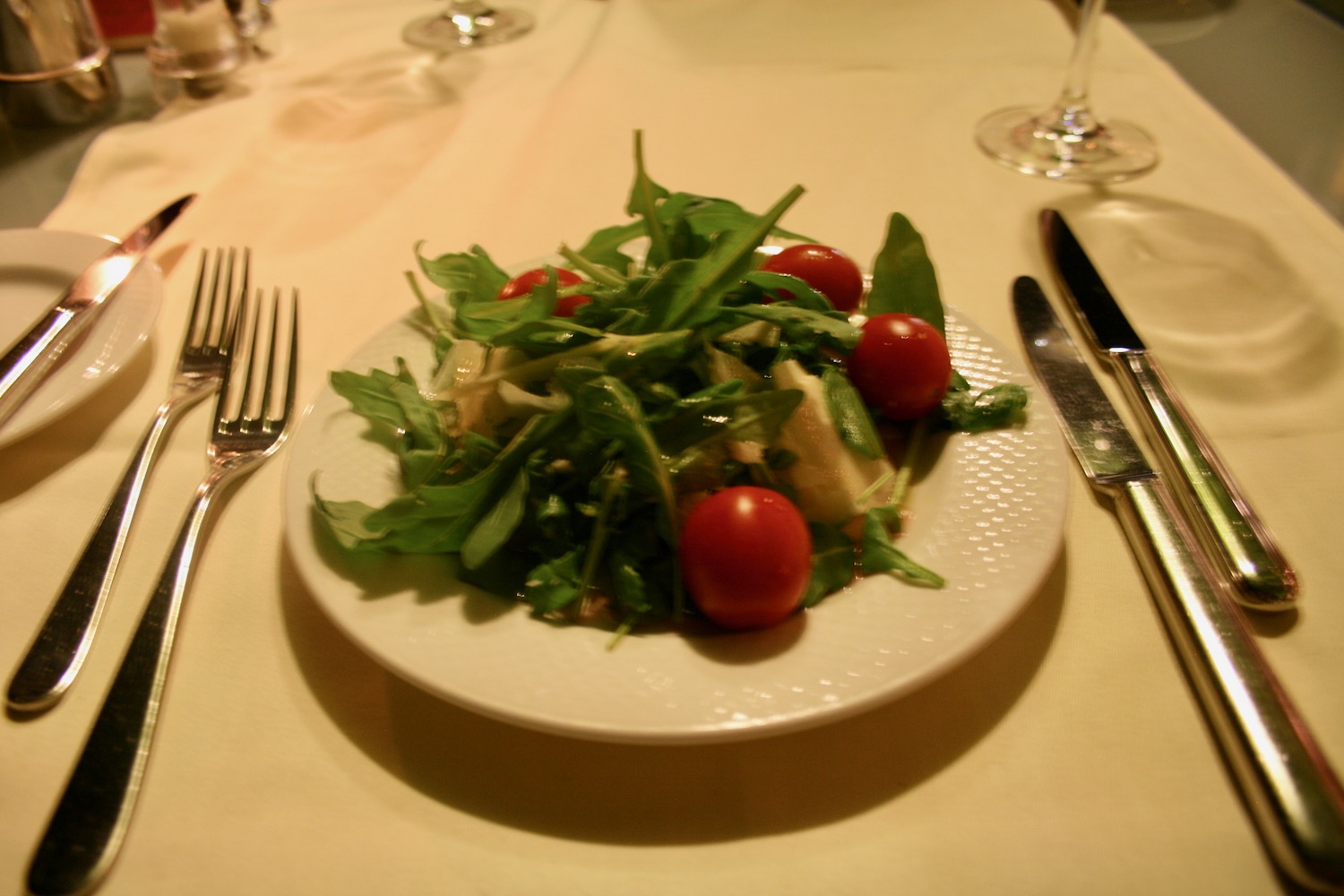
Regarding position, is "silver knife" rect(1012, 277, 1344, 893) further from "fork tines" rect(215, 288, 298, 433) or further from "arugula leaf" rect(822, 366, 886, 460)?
"fork tines" rect(215, 288, 298, 433)

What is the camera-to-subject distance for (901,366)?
0.85 meters

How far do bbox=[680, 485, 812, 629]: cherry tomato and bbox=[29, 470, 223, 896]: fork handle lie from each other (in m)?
0.44

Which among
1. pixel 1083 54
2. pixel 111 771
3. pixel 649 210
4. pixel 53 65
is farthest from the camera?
pixel 53 65

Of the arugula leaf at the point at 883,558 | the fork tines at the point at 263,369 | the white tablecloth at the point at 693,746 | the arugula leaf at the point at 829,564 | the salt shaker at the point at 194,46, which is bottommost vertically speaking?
the white tablecloth at the point at 693,746

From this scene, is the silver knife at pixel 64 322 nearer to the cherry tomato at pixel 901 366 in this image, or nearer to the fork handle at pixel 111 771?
the fork handle at pixel 111 771

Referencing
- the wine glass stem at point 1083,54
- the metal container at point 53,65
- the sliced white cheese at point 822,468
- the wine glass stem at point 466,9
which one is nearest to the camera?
the sliced white cheese at point 822,468

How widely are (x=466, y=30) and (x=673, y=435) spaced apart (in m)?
1.77

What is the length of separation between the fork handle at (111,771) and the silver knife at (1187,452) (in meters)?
0.91

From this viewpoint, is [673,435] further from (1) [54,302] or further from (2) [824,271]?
(1) [54,302]

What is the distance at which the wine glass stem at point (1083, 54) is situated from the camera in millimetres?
1493

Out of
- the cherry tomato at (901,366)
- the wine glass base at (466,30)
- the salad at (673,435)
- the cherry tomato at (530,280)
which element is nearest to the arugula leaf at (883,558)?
the salad at (673,435)

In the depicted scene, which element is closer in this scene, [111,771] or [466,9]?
[111,771]

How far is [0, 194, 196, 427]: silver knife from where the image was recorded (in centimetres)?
99

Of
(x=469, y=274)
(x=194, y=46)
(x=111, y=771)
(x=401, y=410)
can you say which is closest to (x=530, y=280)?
(x=469, y=274)
